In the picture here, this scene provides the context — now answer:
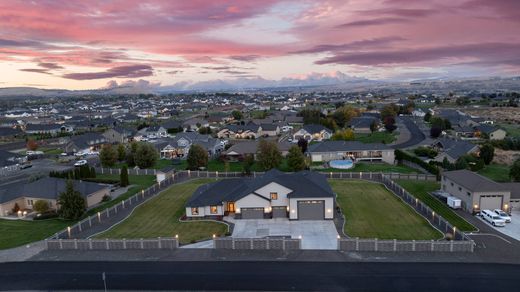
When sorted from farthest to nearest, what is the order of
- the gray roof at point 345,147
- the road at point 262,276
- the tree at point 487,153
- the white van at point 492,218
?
the gray roof at point 345,147 < the tree at point 487,153 < the white van at point 492,218 < the road at point 262,276

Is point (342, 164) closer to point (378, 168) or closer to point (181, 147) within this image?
point (378, 168)

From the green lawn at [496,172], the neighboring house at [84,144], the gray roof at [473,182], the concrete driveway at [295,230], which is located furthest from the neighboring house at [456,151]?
the neighboring house at [84,144]

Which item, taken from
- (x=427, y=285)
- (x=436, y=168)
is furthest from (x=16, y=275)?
(x=436, y=168)

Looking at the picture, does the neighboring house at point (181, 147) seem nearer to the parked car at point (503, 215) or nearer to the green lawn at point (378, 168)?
the green lawn at point (378, 168)

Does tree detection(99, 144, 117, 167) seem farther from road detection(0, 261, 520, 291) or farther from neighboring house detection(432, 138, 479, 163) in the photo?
neighboring house detection(432, 138, 479, 163)

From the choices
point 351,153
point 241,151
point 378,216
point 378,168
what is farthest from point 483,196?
point 241,151

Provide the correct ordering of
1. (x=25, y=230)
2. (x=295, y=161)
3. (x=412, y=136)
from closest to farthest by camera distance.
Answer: (x=25, y=230) → (x=295, y=161) → (x=412, y=136)
